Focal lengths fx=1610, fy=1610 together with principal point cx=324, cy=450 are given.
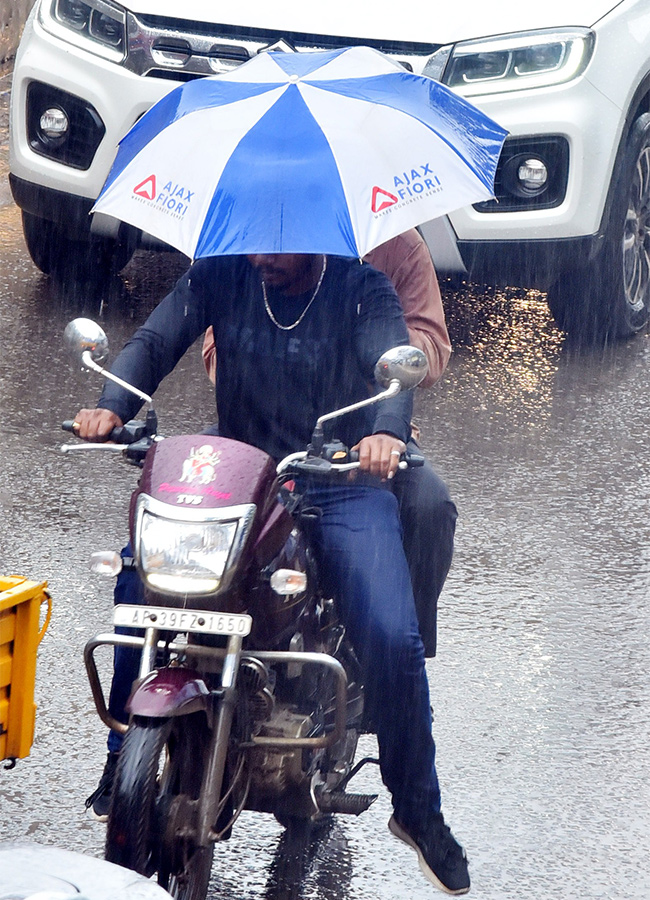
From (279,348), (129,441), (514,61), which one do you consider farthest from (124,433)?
(514,61)

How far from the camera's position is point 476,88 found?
23.3 ft

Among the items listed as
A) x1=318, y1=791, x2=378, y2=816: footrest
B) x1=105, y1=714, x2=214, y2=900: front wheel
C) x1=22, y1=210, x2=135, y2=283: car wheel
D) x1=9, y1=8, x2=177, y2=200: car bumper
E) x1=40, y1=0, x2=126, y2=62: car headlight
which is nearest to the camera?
x1=105, y1=714, x2=214, y2=900: front wheel

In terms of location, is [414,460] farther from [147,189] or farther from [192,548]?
[147,189]

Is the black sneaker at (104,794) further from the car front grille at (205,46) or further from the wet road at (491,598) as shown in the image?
the car front grille at (205,46)

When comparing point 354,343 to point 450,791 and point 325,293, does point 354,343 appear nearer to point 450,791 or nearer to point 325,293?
point 325,293

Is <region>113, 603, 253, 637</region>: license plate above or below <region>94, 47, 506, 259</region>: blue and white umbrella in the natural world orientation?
below

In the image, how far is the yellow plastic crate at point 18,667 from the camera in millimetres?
3371

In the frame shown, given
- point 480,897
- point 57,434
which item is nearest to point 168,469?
point 480,897

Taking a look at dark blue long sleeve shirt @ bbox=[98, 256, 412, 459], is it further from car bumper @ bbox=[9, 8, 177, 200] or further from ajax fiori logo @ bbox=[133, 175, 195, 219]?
car bumper @ bbox=[9, 8, 177, 200]

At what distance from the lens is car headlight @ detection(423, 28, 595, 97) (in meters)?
7.10

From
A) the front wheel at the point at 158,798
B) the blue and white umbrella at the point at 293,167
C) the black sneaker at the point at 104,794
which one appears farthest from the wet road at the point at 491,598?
the blue and white umbrella at the point at 293,167

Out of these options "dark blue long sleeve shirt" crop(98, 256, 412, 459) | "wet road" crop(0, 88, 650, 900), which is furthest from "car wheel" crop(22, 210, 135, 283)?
"dark blue long sleeve shirt" crop(98, 256, 412, 459)

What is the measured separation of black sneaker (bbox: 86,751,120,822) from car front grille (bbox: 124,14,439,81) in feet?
13.9

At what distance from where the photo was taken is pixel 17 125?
25.2ft
